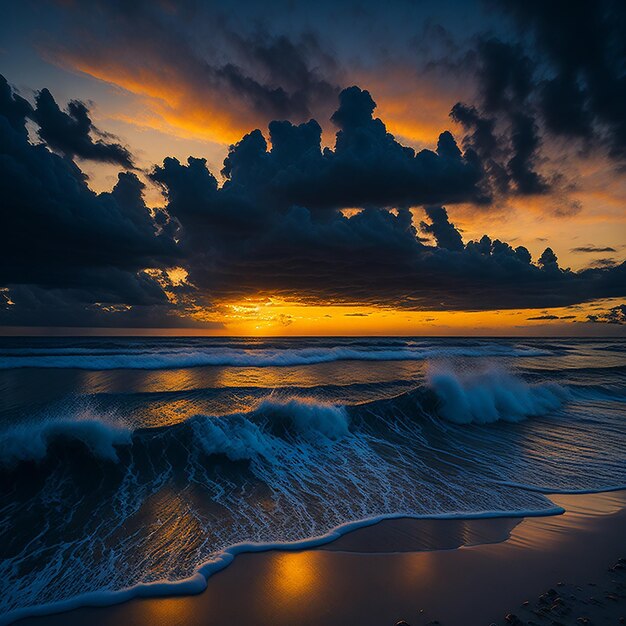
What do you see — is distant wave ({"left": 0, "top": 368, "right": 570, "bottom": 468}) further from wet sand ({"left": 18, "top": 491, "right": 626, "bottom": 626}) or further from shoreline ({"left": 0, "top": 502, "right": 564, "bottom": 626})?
wet sand ({"left": 18, "top": 491, "right": 626, "bottom": 626})

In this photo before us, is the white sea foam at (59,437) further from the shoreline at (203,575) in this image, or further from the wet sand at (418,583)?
the wet sand at (418,583)

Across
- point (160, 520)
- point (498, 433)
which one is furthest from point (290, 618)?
point (498, 433)

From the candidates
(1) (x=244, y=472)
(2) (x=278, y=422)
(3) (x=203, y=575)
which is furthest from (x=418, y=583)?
(2) (x=278, y=422)

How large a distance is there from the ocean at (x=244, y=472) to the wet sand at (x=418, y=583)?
320 mm

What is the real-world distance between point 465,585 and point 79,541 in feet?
17.0

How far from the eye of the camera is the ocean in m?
4.72

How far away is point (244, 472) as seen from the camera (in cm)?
802

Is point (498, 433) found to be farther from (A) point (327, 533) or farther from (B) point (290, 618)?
(B) point (290, 618)

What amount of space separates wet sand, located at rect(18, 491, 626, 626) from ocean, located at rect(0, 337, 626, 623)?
320mm

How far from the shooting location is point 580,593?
155 inches

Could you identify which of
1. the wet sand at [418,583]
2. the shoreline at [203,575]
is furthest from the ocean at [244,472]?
the wet sand at [418,583]

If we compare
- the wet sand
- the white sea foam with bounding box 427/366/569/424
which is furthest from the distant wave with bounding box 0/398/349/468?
the white sea foam with bounding box 427/366/569/424

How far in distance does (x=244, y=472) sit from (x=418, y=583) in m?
4.71

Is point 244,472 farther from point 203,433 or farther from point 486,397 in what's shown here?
point 486,397
